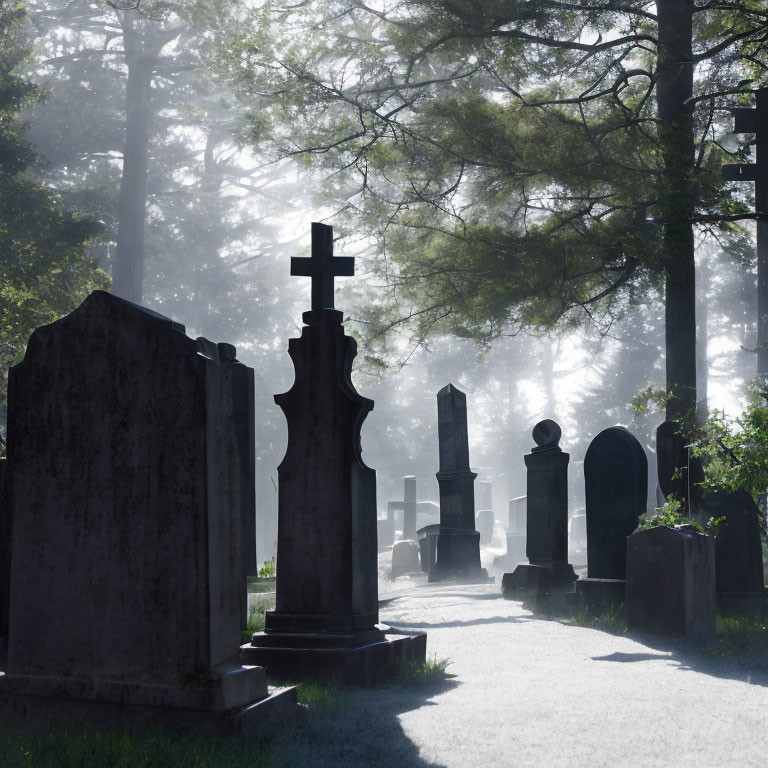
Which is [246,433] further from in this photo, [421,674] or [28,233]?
[28,233]

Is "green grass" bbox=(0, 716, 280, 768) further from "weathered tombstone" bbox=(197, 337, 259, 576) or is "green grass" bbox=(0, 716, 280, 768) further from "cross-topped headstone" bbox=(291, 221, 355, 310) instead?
"weathered tombstone" bbox=(197, 337, 259, 576)

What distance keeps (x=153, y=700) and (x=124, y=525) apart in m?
0.74

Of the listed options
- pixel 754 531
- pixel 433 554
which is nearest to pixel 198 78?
pixel 433 554

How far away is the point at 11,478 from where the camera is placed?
4.13m

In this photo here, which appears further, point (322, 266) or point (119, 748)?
point (322, 266)

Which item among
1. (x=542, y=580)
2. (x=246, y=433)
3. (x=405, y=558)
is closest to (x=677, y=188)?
(x=542, y=580)

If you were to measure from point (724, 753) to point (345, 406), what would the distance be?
9.58 ft

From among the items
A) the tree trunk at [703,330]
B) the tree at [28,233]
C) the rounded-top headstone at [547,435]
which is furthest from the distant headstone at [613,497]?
the tree trunk at [703,330]

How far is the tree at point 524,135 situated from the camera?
41.5 feet

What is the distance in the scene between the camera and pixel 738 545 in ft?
29.7

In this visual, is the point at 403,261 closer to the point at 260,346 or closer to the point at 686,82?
the point at 686,82

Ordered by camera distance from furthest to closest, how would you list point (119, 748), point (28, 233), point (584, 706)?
point (28, 233) → point (584, 706) → point (119, 748)

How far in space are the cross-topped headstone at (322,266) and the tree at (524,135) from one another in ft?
21.4

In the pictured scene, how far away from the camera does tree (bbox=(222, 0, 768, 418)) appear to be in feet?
41.5
